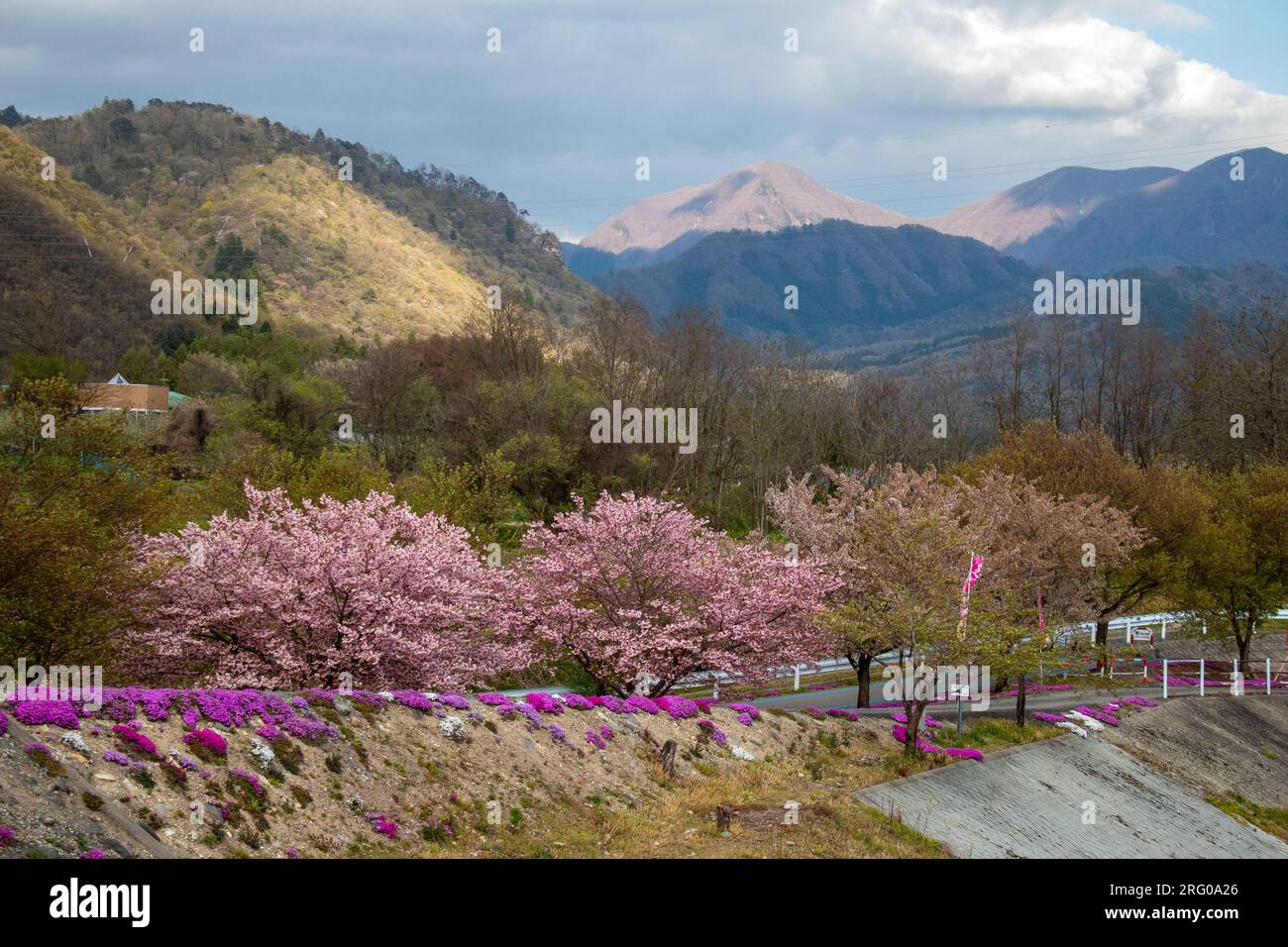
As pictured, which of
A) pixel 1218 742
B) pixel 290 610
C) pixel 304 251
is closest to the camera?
pixel 290 610

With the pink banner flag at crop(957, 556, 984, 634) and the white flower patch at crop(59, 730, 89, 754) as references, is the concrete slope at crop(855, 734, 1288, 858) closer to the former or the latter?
the pink banner flag at crop(957, 556, 984, 634)

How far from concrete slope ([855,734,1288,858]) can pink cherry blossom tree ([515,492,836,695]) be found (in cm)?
601

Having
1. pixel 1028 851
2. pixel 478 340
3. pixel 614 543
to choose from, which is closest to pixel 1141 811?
pixel 1028 851

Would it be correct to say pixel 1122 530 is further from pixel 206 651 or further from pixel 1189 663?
pixel 206 651

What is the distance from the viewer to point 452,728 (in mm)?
20328

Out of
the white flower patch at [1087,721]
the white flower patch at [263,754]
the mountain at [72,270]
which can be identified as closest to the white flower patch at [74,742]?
the white flower patch at [263,754]

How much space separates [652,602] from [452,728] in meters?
9.31

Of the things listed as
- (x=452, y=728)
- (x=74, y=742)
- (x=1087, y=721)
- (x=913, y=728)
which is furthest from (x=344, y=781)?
(x=1087, y=721)

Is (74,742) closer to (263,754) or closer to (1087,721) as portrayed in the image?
(263,754)

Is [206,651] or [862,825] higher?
[206,651]

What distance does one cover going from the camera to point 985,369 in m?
106

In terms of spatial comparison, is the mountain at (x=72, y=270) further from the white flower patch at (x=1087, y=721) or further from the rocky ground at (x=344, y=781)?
the rocky ground at (x=344, y=781)
